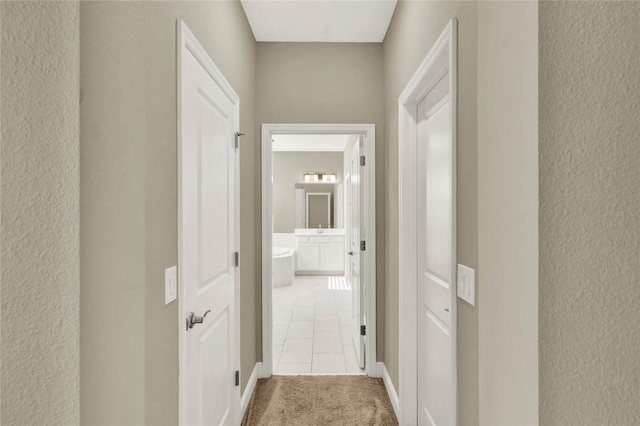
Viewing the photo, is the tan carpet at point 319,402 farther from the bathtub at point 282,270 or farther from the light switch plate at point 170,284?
the bathtub at point 282,270

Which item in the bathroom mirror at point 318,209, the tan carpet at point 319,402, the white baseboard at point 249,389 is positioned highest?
the bathroom mirror at point 318,209

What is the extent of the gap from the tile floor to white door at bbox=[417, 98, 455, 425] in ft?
3.59

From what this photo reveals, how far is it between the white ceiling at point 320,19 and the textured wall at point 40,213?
1761 millimetres

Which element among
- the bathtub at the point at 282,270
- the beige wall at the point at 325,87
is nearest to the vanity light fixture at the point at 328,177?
the bathtub at the point at 282,270

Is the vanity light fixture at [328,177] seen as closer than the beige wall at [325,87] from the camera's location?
No

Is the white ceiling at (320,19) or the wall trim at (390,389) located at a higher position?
the white ceiling at (320,19)

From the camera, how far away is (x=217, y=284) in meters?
1.73

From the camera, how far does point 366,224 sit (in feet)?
8.95

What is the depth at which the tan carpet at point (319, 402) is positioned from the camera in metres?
2.21

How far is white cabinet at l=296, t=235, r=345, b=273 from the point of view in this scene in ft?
23.0

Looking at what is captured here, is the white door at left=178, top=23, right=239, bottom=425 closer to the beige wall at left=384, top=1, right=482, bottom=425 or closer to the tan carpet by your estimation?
the tan carpet

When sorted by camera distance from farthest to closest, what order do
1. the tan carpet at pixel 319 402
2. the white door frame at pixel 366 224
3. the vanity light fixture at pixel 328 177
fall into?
the vanity light fixture at pixel 328 177 < the white door frame at pixel 366 224 < the tan carpet at pixel 319 402
